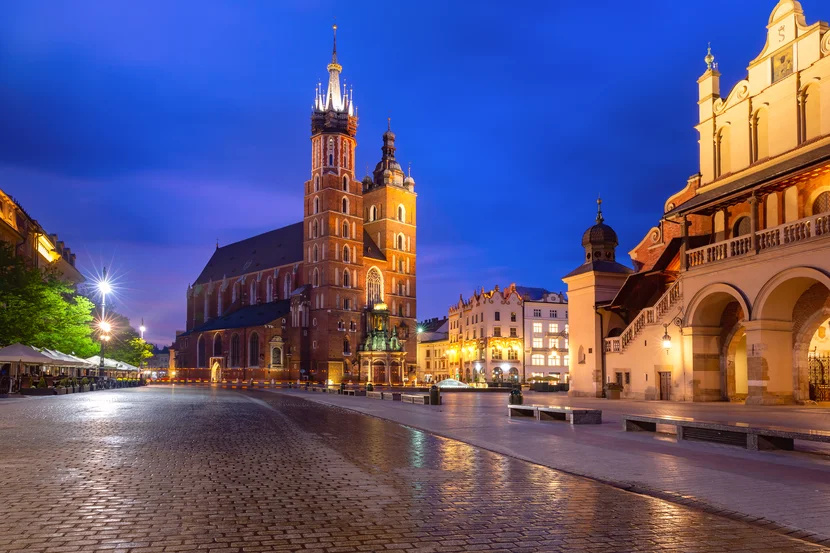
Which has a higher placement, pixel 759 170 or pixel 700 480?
pixel 759 170

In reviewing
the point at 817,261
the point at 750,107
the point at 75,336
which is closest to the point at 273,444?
the point at 817,261

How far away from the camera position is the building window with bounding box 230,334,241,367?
10356cm

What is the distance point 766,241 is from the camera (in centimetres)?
2756

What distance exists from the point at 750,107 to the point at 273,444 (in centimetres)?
2927

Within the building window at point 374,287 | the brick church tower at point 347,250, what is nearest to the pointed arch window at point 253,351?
the brick church tower at point 347,250

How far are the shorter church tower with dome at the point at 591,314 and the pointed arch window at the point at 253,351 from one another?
63997 millimetres

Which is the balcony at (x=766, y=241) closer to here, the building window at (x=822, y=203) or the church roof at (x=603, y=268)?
the building window at (x=822, y=203)

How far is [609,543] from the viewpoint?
6727 millimetres

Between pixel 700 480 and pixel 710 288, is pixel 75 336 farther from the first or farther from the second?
pixel 700 480

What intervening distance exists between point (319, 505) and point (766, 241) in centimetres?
2440

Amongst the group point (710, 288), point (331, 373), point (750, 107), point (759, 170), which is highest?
point (750, 107)

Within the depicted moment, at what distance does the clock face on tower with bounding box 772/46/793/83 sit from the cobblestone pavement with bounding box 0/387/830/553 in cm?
2687

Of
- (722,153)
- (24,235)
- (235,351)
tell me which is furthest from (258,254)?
(722,153)

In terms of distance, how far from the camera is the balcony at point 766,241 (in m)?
24.9
